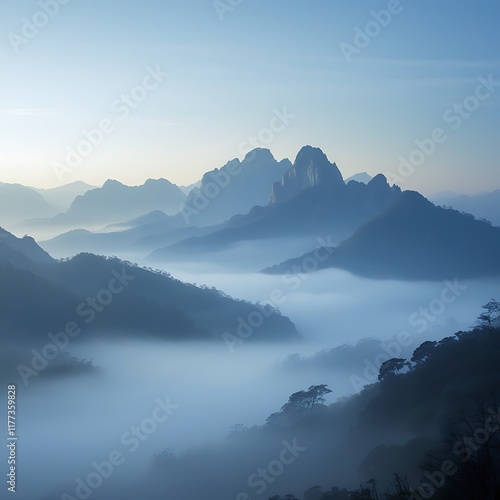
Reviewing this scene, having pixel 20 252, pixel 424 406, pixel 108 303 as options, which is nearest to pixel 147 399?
pixel 108 303

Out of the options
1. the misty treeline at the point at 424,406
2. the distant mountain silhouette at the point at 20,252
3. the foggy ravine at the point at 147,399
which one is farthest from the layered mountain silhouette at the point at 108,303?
the misty treeline at the point at 424,406

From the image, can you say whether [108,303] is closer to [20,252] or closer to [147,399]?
[20,252]

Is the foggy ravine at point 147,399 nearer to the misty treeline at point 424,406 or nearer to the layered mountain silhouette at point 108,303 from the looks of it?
the layered mountain silhouette at point 108,303

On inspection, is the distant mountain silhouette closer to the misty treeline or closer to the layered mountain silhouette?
the layered mountain silhouette

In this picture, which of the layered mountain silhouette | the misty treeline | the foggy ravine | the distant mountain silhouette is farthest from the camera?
the distant mountain silhouette

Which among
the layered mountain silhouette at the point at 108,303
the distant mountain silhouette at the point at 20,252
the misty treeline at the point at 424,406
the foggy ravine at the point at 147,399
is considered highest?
the distant mountain silhouette at the point at 20,252

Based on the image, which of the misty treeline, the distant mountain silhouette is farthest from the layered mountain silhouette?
the misty treeline

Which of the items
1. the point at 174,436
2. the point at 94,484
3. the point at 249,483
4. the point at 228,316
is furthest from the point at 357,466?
Answer: the point at 228,316

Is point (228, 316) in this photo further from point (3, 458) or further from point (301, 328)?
point (3, 458)

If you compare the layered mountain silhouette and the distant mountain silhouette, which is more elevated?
the distant mountain silhouette

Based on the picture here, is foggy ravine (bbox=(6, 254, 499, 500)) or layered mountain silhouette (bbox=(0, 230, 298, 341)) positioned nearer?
foggy ravine (bbox=(6, 254, 499, 500))
